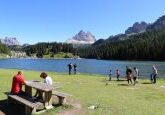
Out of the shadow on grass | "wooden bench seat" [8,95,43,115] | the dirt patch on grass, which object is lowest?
the shadow on grass

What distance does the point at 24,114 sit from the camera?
23688 millimetres

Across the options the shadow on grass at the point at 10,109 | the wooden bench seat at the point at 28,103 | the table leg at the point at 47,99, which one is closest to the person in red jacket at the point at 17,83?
the wooden bench seat at the point at 28,103

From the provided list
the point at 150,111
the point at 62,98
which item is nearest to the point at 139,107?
the point at 150,111

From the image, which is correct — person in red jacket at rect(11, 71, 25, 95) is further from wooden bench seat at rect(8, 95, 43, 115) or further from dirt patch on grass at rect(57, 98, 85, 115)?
dirt patch on grass at rect(57, 98, 85, 115)

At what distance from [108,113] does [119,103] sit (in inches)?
170

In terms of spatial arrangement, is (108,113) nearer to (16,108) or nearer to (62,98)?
(62,98)

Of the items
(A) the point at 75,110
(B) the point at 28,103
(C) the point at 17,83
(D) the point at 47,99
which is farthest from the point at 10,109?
(A) the point at 75,110

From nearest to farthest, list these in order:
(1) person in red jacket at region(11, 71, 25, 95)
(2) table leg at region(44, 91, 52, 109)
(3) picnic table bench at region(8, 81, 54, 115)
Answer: (3) picnic table bench at region(8, 81, 54, 115)
(2) table leg at region(44, 91, 52, 109)
(1) person in red jacket at region(11, 71, 25, 95)

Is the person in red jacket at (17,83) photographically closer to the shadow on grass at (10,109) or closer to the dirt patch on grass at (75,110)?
the shadow on grass at (10,109)

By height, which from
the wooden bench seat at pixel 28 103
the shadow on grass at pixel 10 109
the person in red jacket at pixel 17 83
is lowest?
the shadow on grass at pixel 10 109

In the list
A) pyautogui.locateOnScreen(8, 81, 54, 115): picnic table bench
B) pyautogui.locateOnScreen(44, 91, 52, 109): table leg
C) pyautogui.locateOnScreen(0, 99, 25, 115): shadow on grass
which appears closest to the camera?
pyautogui.locateOnScreen(8, 81, 54, 115): picnic table bench

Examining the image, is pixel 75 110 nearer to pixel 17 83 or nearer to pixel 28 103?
pixel 28 103

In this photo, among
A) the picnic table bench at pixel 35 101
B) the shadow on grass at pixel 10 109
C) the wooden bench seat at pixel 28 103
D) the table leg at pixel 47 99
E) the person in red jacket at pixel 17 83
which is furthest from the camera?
the person in red jacket at pixel 17 83

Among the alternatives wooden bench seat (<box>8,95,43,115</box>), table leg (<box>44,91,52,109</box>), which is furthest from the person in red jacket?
table leg (<box>44,91,52,109</box>)
